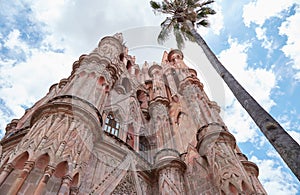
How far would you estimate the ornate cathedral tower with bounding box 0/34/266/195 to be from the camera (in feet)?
26.5

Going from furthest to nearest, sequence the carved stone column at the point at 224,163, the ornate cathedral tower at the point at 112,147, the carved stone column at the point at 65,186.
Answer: the carved stone column at the point at 224,163 < the ornate cathedral tower at the point at 112,147 < the carved stone column at the point at 65,186

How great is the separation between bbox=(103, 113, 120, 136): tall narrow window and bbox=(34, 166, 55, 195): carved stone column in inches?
296

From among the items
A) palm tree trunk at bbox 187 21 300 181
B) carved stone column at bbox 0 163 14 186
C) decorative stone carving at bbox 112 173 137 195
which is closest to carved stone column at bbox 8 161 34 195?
carved stone column at bbox 0 163 14 186

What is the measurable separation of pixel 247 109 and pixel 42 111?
7.28 metres

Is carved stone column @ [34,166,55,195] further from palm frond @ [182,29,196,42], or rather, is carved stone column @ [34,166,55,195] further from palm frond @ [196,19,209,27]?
palm frond @ [196,19,209,27]

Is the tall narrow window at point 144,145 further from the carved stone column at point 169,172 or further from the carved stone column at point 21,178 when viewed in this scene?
the carved stone column at point 21,178

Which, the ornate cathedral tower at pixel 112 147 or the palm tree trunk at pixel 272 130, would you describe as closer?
the palm tree trunk at pixel 272 130

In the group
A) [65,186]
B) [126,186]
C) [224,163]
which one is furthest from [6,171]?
[224,163]

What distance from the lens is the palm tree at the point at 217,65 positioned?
583 cm

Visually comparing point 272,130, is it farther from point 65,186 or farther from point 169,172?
point 169,172

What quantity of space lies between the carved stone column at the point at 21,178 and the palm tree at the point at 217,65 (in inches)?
244

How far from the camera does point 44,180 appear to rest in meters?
7.38

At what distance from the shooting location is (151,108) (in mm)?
19688

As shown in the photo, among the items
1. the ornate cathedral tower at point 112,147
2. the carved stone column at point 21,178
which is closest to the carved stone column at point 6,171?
the ornate cathedral tower at point 112,147
